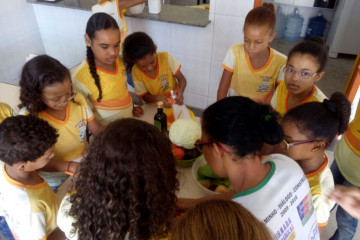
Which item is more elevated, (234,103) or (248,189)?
(234,103)

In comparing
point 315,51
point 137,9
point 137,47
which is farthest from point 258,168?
point 137,9

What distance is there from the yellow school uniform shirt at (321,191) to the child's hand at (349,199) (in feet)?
0.22

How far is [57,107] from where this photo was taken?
53.7 inches

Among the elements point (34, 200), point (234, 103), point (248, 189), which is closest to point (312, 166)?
point (248, 189)

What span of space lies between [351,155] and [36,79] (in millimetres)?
1733

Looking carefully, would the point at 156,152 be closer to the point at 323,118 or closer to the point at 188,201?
the point at 188,201

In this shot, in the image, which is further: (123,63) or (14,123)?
(123,63)

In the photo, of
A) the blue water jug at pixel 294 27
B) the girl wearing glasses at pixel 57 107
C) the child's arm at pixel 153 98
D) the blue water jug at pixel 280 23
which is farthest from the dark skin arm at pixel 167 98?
the blue water jug at pixel 294 27

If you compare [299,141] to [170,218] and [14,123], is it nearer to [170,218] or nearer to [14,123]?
[170,218]

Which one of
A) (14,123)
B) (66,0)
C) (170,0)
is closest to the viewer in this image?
(14,123)

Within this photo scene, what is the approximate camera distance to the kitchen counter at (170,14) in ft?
8.61

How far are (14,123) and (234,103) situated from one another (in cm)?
92

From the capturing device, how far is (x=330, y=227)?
1961 mm

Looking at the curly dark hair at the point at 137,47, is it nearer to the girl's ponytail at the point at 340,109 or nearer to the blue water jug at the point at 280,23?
the girl's ponytail at the point at 340,109
